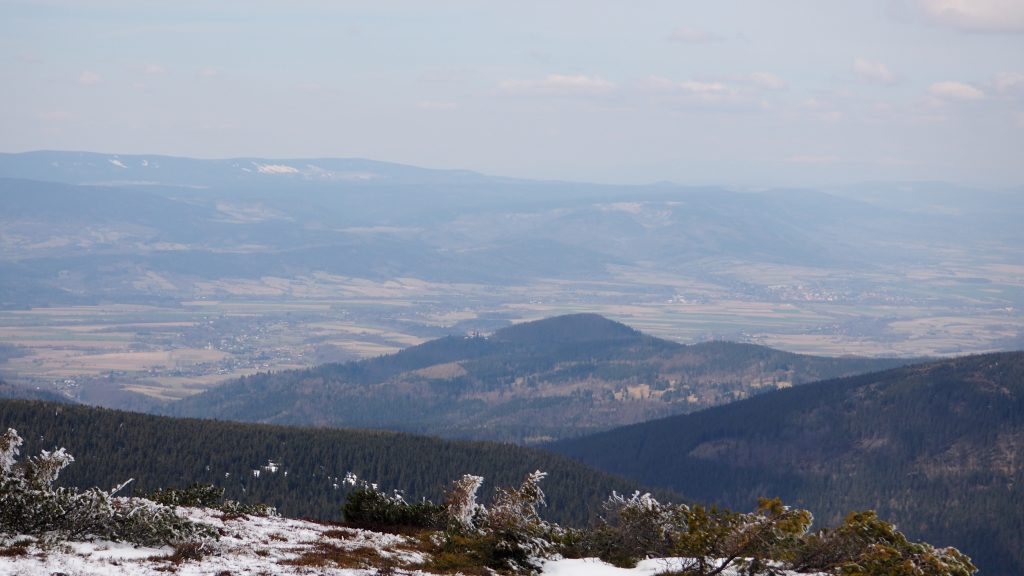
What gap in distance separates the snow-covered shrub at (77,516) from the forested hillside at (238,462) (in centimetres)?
10882

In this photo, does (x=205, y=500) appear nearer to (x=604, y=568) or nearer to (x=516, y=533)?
(x=516, y=533)

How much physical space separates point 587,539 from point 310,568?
2210 centimetres

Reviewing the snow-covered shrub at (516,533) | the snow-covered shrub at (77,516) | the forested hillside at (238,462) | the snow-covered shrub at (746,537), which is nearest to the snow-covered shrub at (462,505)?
the snow-covered shrub at (516,533)

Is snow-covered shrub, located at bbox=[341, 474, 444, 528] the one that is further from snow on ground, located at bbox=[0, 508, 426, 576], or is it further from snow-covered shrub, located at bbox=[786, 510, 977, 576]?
snow-covered shrub, located at bbox=[786, 510, 977, 576]

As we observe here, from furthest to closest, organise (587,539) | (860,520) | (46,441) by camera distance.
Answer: (46,441)
(587,539)
(860,520)

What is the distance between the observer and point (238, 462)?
184000 mm

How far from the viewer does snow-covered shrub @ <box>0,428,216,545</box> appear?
56438 mm

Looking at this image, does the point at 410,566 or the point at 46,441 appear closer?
the point at 410,566

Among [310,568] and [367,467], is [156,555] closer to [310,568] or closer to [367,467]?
[310,568]

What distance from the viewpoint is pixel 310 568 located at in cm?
5822

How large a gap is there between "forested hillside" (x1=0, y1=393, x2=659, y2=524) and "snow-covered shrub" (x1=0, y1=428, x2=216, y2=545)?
4284 inches

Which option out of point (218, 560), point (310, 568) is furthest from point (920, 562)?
point (218, 560)

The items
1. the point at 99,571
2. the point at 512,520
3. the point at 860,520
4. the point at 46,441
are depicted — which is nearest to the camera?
the point at 99,571

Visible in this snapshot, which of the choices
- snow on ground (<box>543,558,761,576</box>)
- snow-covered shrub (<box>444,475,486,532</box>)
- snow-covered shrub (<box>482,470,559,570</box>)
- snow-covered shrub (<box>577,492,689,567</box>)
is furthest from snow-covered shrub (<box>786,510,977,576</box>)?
snow-covered shrub (<box>444,475,486,532</box>)
